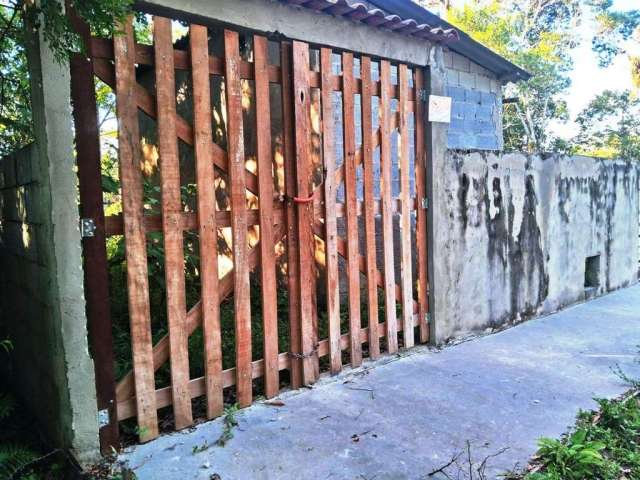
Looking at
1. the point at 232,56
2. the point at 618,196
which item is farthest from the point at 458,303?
the point at 618,196

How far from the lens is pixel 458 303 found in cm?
461

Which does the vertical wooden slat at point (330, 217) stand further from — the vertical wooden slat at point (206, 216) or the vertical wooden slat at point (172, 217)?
the vertical wooden slat at point (172, 217)

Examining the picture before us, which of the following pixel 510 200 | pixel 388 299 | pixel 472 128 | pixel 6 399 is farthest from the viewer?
pixel 472 128

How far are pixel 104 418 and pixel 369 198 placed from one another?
237cm

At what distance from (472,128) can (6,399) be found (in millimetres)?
7399

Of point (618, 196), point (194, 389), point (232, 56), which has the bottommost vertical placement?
point (194, 389)

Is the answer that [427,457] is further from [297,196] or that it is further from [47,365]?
[47,365]

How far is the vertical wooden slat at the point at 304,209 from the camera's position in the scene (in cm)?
334

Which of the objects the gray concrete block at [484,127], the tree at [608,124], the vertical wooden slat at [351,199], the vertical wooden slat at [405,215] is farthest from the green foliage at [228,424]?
the tree at [608,124]

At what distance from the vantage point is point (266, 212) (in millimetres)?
3209

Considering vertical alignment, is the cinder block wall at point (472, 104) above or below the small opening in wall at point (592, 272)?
above

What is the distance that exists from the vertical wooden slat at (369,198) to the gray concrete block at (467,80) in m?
4.75

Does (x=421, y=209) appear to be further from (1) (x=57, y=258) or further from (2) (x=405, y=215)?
(1) (x=57, y=258)

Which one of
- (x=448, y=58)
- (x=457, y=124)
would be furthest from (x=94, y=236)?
(x=448, y=58)
